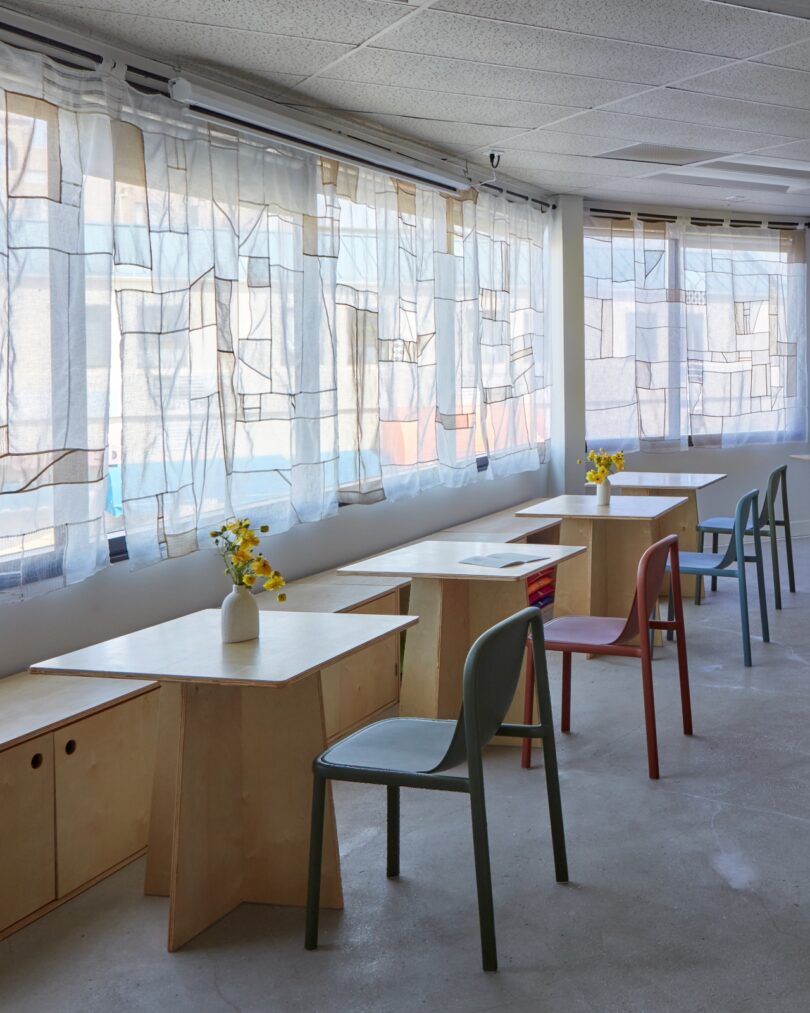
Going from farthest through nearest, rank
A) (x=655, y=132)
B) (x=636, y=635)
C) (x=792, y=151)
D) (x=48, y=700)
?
1. (x=792, y=151)
2. (x=655, y=132)
3. (x=636, y=635)
4. (x=48, y=700)

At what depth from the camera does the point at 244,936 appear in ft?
9.34

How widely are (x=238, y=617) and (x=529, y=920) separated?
1.09 metres

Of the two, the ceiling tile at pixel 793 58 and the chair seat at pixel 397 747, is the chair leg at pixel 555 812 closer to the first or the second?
the chair seat at pixel 397 747

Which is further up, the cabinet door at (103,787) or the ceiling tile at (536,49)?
the ceiling tile at (536,49)

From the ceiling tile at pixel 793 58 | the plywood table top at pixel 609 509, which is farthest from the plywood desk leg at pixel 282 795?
the ceiling tile at pixel 793 58

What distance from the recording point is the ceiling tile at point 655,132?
5.65 meters

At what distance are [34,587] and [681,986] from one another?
2.27 m

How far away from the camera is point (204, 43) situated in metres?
4.18

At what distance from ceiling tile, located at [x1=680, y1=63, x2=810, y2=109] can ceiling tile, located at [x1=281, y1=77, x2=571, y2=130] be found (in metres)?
0.70

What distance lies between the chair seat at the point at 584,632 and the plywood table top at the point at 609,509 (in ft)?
3.94

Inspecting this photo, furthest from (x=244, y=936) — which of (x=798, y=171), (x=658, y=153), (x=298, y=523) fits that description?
(x=798, y=171)

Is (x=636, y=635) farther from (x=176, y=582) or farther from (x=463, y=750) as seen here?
(x=176, y=582)

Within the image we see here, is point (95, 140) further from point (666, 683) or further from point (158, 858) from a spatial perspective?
point (666, 683)

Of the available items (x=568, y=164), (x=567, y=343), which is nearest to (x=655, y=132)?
(x=568, y=164)
